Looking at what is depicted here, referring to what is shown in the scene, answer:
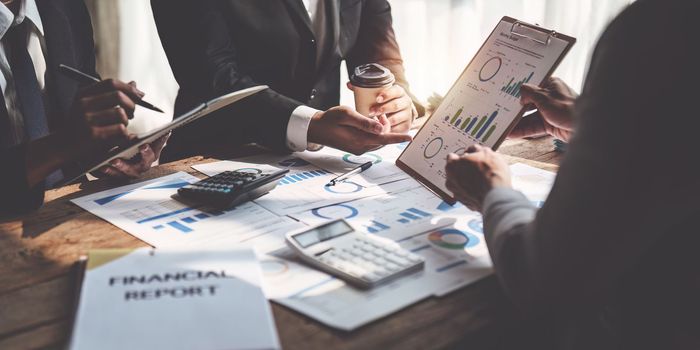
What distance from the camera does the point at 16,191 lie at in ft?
3.35

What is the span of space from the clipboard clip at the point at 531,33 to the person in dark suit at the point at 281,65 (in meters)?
0.30

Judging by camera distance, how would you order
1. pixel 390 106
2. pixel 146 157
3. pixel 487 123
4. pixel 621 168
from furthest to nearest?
pixel 390 106, pixel 146 157, pixel 487 123, pixel 621 168

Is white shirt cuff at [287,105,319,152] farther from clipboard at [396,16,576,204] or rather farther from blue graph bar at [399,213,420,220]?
blue graph bar at [399,213,420,220]

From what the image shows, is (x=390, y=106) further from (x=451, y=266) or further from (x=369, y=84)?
(x=451, y=266)

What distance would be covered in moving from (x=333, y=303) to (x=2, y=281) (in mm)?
426

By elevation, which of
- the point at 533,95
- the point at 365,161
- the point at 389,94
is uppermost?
the point at 533,95

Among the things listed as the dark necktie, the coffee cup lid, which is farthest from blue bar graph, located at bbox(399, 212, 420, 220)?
the dark necktie

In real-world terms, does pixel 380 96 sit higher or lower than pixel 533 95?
lower

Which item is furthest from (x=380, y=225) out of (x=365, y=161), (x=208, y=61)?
(x=208, y=61)

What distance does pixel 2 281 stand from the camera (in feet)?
2.64

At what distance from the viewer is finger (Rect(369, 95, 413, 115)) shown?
4.62 feet

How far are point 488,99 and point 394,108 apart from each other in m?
0.34

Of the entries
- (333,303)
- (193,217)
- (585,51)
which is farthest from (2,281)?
(585,51)

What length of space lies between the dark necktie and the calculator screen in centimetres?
72
